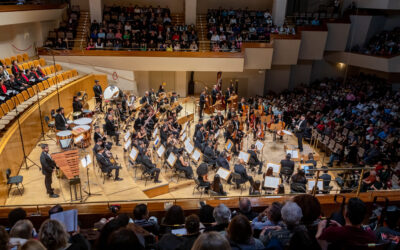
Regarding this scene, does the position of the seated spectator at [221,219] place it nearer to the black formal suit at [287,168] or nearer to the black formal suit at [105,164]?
the black formal suit at [105,164]

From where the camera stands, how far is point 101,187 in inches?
345

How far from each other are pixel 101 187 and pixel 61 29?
1258 cm

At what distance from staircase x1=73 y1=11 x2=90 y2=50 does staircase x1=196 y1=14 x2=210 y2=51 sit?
6.55m

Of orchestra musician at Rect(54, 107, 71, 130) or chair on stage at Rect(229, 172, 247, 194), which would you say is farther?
orchestra musician at Rect(54, 107, 71, 130)

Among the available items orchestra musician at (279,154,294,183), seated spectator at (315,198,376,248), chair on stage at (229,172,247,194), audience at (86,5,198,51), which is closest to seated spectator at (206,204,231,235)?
seated spectator at (315,198,376,248)

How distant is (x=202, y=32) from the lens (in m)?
19.8

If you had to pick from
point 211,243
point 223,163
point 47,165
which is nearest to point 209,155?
point 223,163

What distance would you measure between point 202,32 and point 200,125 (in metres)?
9.85

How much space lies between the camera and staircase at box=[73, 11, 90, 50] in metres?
18.1

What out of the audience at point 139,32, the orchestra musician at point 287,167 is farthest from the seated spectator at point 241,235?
the audience at point 139,32

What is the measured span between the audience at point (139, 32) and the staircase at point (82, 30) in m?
0.84

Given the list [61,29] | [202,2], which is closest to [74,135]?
[61,29]

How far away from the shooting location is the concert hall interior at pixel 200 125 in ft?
11.7

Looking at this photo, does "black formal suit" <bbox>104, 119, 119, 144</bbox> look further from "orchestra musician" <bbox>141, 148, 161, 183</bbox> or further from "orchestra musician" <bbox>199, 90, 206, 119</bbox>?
"orchestra musician" <bbox>199, 90, 206, 119</bbox>
